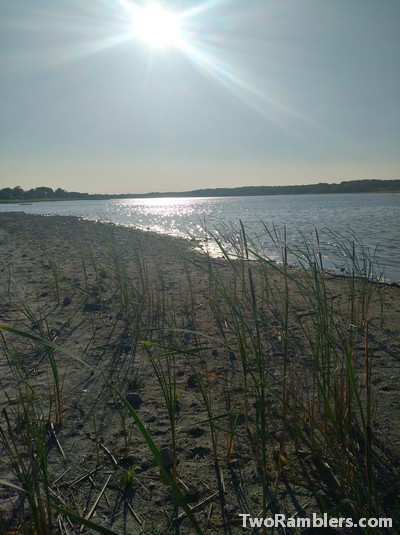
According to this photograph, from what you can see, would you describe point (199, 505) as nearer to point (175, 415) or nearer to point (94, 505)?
point (94, 505)

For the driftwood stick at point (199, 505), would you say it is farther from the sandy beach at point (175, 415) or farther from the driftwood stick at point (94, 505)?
the driftwood stick at point (94, 505)

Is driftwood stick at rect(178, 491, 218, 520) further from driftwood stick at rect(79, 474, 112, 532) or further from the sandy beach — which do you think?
driftwood stick at rect(79, 474, 112, 532)

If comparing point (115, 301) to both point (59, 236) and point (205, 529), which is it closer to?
point (205, 529)

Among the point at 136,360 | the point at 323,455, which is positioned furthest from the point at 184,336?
the point at 323,455

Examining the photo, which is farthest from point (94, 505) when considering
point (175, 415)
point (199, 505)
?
point (175, 415)

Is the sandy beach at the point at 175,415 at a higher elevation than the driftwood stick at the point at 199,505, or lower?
higher

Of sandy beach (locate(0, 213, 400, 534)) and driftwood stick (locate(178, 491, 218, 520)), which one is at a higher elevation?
sandy beach (locate(0, 213, 400, 534))

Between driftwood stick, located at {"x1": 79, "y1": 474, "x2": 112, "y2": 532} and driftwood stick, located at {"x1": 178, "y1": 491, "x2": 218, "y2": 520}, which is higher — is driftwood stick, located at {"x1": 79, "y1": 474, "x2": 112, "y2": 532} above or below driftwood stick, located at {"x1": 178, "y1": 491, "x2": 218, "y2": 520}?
above

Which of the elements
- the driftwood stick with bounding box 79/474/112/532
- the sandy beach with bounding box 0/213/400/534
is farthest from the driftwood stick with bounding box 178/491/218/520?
the driftwood stick with bounding box 79/474/112/532

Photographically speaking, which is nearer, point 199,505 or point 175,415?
point 199,505

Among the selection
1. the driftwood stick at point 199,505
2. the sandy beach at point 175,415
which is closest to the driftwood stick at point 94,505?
the sandy beach at point 175,415

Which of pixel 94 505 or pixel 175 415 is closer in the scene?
pixel 94 505

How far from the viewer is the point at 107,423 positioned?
264 cm

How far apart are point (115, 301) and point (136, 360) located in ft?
7.11
